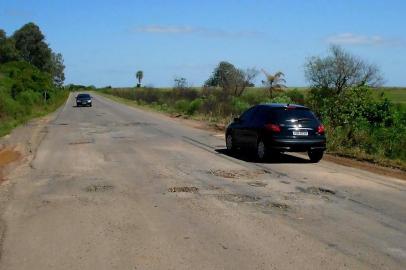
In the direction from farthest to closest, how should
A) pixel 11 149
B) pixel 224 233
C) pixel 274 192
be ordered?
pixel 11 149, pixel 274 192, pixel 224 233

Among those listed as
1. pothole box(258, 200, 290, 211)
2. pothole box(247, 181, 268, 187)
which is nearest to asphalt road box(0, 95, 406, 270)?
pothole box(258, 200, 290, 211)

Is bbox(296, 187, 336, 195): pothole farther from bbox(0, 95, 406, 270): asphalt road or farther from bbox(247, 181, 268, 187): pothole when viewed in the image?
bbox(247, 181, 268, 187): pothole

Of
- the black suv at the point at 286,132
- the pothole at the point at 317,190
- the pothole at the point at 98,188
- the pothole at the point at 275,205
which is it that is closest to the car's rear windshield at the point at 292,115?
the black suv at the point at 286,132

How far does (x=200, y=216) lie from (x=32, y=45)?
339 feet

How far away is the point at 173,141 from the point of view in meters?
21.7

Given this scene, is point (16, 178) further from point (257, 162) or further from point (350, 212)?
point (350, 212)

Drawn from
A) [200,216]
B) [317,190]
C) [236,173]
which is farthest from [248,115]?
[200,216]

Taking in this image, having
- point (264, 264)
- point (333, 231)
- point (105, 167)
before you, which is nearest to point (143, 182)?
point (105, 167)

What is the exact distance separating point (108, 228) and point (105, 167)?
645 centimetres

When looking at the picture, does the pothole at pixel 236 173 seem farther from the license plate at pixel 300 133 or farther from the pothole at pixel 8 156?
the pothole at pixel 8 156

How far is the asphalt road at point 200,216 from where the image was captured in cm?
654

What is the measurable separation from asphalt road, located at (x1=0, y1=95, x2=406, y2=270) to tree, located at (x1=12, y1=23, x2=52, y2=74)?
9462 centimetres

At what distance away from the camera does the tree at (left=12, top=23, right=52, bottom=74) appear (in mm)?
104494

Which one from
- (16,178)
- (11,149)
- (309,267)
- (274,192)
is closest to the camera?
(309,267)
